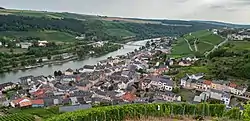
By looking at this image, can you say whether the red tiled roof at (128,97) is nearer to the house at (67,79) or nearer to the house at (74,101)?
the house at (74,101)

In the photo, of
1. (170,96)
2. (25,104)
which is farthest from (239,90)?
(25,104)

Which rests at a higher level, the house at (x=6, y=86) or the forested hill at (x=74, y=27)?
the forested hill at (x=74, y=27)

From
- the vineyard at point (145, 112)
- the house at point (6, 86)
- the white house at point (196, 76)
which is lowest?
the house at point (6, 86)

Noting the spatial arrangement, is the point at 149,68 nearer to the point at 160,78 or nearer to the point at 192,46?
the point at 160,78

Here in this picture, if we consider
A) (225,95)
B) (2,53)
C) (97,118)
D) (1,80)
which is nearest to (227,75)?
(225,95)

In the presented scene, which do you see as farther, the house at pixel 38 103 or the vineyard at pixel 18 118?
the house at pixel 38 103

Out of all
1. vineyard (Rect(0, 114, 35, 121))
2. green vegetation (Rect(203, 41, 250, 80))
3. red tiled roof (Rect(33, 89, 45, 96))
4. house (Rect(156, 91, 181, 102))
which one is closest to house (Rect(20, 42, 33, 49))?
red tiled roof (Rect(33, 89, 45, 96))

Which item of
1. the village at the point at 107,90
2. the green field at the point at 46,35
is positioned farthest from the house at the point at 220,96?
the green field at the point at 46,35

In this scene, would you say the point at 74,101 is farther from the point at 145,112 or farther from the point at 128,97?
the point at 145,112
